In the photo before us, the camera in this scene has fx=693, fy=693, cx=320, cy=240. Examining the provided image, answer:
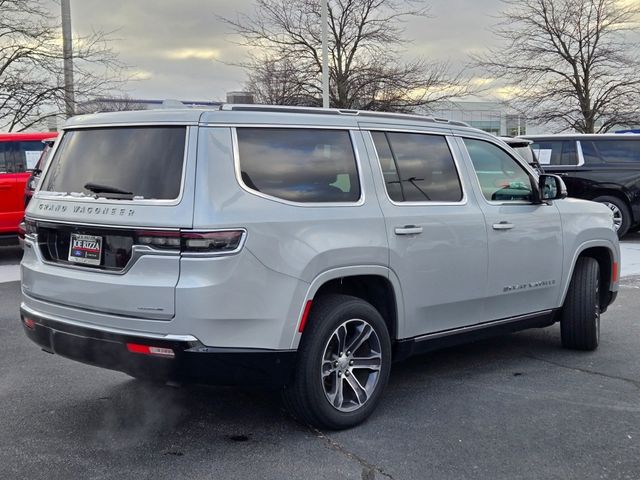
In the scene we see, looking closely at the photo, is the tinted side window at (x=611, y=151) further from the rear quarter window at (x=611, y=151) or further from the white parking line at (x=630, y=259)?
the white parking line at (x=630, y=259)

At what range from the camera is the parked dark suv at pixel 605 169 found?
12.7 metres

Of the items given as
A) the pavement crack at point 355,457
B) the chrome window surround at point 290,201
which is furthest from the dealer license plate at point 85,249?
the pavement crack at point 355,457

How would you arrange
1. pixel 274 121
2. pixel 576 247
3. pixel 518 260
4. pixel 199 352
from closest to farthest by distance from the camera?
pixel 199 352 → pixel 274 121 → pixel 518 260 → pixel 576 247

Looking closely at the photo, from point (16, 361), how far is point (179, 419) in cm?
203

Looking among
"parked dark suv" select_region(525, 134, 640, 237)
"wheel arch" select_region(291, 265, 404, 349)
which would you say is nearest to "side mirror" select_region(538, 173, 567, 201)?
"wheel arch" select_region(291, 265, 404, 349)

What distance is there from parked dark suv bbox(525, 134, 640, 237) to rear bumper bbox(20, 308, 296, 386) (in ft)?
34.9

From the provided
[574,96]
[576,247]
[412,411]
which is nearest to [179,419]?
[412,411]

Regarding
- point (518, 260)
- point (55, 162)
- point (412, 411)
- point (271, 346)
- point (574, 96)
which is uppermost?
point (574, 96)

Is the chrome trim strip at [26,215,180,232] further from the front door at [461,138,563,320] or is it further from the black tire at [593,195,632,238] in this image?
the black tire at [593,195,632,238]

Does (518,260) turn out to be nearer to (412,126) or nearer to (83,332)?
(412,126)

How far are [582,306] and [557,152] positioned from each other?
8.20m

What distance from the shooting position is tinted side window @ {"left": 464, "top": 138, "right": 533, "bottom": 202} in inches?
198

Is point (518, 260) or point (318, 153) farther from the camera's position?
point (518, 260)

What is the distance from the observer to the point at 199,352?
11.4 ft
